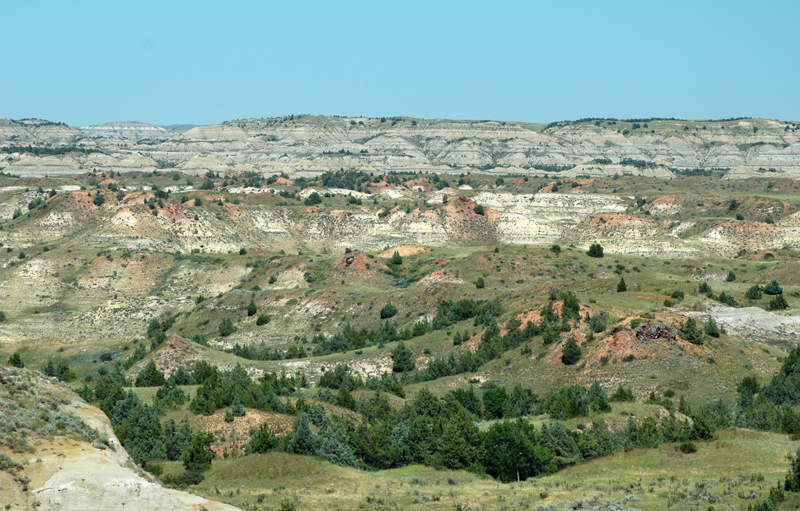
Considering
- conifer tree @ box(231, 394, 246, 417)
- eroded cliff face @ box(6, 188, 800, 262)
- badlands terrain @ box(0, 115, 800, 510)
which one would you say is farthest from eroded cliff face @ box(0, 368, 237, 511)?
eroded cliff face @ box(6, 188, 800, 262)

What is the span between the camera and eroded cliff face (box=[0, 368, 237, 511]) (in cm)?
2448

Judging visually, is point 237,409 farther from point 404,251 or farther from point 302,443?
point 404,251

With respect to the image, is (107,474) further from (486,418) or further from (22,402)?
(486,418)

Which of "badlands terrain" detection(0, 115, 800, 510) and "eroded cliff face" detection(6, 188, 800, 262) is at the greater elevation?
"eroded cliff face" detection(6, 188, 800, 262)

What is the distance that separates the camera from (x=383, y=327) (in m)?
89.1

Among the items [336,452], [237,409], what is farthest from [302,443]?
[237,409]

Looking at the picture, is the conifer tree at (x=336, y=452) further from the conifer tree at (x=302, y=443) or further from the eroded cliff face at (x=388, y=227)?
the eroded cliff face at (x=388, y=227)

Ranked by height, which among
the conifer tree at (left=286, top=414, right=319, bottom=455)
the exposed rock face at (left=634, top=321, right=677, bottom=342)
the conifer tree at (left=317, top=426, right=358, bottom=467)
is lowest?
the conifer tree at (left=317, top=426, right=358, bottom=467)

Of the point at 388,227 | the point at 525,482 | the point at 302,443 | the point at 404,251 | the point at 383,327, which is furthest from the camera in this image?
the point at 388,227

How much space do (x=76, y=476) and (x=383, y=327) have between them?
6411 cm

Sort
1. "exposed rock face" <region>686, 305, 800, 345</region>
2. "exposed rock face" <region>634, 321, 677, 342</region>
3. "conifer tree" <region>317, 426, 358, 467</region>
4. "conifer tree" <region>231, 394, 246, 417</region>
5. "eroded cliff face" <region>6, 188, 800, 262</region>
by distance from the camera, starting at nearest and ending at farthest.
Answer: "conifer tree" <region>317, 426, 358, 467</region>
"conifer tree" <region>231, 394, 246, 417</region>
"exposed rock face" <region>634, 321, 677, 342</region>
"exposed rock face" <region>686, 305, 800, 345</region>
"eroded cliff face" <region>6, 188, 800, 262</region>

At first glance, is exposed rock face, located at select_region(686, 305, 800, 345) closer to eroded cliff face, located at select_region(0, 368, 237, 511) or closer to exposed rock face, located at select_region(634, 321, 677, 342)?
exposed rock face, located at select_region(634, 321, 677, 342)

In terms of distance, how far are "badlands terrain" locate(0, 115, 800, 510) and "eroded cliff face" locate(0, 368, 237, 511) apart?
0.08 meters

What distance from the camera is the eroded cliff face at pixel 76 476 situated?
80.3ft
